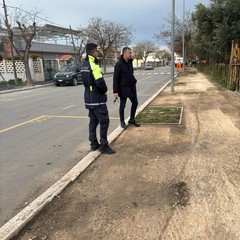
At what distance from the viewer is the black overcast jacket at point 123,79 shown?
6.80 meters

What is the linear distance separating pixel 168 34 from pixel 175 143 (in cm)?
3925

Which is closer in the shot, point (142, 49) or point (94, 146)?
point (94, 146)

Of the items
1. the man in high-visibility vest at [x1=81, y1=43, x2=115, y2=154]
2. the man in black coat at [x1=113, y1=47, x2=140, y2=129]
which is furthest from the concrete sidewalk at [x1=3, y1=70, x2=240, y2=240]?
the man in black coat at [x1=113, y1=47, x2=140, y2=129]

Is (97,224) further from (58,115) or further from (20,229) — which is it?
(58,115)

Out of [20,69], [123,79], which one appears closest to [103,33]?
Result: [20,69]

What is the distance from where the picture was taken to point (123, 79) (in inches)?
270

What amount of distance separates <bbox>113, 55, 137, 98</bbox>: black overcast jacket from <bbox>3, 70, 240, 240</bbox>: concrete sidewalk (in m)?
1.58

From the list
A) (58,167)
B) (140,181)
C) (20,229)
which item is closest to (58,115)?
(58,167)

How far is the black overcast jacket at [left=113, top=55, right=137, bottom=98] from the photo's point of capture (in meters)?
6.80

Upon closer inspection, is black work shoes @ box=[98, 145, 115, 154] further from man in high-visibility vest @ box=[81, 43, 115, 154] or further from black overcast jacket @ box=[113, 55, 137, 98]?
black overcast jacket @ box=[113, 55, 137, 98]

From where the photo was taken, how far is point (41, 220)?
3150mm

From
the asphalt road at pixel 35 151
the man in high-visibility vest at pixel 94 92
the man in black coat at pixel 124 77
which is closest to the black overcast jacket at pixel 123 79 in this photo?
the man in black coat at pixel 124 77

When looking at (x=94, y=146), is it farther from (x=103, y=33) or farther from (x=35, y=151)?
(x=103, y=33)

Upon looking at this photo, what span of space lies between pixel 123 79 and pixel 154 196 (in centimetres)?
386
